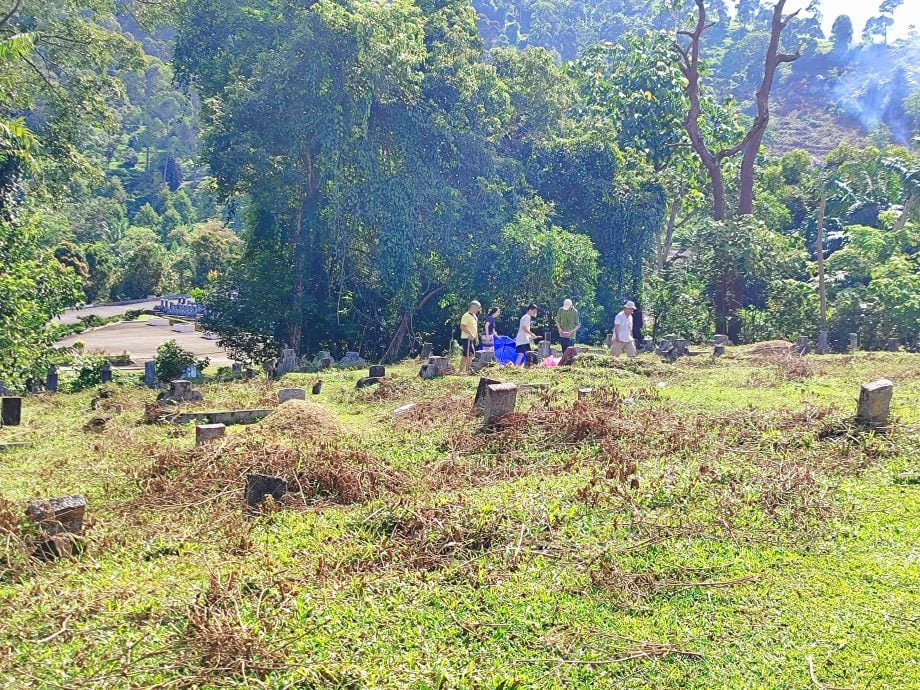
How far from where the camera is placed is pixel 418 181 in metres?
22.7

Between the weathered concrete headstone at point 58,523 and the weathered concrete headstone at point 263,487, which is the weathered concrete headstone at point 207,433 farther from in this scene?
the weathered concrete headstone at point 58,523

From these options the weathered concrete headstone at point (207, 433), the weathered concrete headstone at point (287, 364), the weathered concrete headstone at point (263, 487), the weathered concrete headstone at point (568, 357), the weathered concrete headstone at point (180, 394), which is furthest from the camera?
the weathered concrete headstone at point (287, 364)

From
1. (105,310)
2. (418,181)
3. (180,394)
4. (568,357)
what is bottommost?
(180,394)

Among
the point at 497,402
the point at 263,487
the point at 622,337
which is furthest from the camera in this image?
the point at 622,337

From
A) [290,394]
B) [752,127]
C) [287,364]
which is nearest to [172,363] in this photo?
[287,364]

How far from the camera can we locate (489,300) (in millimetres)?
23797

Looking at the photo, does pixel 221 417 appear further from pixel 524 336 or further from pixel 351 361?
pixel 351 361

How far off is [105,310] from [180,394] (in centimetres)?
3502

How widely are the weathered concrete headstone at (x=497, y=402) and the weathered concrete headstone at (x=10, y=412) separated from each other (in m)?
8.16

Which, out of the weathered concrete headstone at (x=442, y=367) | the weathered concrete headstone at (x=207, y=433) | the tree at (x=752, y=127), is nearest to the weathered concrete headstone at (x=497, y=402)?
the weathered concrete headstone at (x=207, y=433)

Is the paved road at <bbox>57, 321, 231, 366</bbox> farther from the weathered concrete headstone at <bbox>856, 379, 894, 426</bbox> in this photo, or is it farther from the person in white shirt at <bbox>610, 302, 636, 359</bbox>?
the weathered concrete headstone at <bbox>856, 379, 894, 426</bbox>

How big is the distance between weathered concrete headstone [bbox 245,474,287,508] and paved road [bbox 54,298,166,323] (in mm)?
38087

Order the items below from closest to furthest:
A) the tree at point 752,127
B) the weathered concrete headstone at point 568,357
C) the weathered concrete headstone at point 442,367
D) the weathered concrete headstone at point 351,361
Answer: the weathered concrete headstone at point 442,367, the weathered concrete headstone at point 568,357, the weathered concrete headstone at point 351,361, the tree at point 752,127

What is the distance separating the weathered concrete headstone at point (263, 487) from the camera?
7.70 metres
